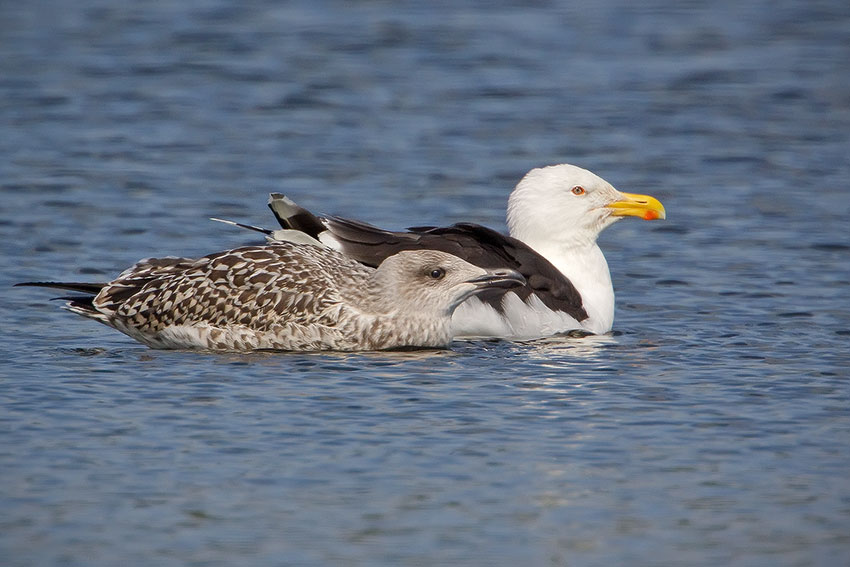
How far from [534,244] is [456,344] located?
1.33m

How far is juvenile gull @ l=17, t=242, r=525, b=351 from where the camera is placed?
30.9 feet

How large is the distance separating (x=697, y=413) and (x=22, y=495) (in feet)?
11.3

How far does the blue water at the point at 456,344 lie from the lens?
6562mm

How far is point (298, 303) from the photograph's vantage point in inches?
372

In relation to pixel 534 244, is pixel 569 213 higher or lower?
higher

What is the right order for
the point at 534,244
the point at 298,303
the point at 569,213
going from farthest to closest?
the point at 534,244, the point at 569,213, the point at 298,303

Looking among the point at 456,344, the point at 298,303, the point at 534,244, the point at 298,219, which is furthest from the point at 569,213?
the point at 298,303

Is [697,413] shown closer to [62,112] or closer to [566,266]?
[566,266]

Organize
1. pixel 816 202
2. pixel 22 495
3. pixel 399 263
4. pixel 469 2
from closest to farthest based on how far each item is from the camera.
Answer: pixel 22 495
pixel 399 263
pixel 816 202
pixel 469 2

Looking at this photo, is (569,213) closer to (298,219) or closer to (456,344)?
(456,344)

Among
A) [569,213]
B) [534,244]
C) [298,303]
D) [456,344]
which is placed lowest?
[456,344]

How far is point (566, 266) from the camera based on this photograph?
10805mm

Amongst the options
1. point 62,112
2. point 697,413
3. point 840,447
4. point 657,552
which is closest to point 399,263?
point 697,413

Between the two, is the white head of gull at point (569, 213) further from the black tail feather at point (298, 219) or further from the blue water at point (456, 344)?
the black tail feather at point (298, 219)
